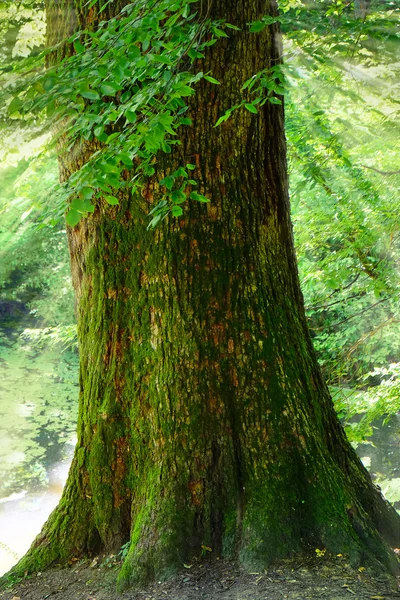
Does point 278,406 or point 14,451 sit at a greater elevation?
point 14,451

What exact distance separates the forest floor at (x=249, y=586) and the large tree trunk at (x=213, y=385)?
92 mm

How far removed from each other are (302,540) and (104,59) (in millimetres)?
2518

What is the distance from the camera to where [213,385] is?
315 centimetres

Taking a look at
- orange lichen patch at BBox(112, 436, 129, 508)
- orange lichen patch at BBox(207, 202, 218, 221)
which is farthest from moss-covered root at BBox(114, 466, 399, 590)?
orange lichen patch at BBox(207, 202, 218, 221)

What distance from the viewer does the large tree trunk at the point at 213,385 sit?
308 centimetres

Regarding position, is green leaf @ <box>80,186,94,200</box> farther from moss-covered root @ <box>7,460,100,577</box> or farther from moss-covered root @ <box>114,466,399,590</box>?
moss-covered root @ <box>7,460,100,577</box>

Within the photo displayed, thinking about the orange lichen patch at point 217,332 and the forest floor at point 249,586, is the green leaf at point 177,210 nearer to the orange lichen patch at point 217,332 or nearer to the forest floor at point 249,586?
the orange lichen patch at point 217,332

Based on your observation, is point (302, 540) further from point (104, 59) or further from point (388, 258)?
point (388, 258)

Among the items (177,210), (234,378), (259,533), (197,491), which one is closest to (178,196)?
(177,210)

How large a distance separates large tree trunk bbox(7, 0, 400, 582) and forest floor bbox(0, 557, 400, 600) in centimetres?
9

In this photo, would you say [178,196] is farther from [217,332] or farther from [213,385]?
[213,385]

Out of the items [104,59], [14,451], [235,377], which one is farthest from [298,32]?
[14,451]

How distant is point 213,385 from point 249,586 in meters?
0.98

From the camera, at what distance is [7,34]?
254 inches
